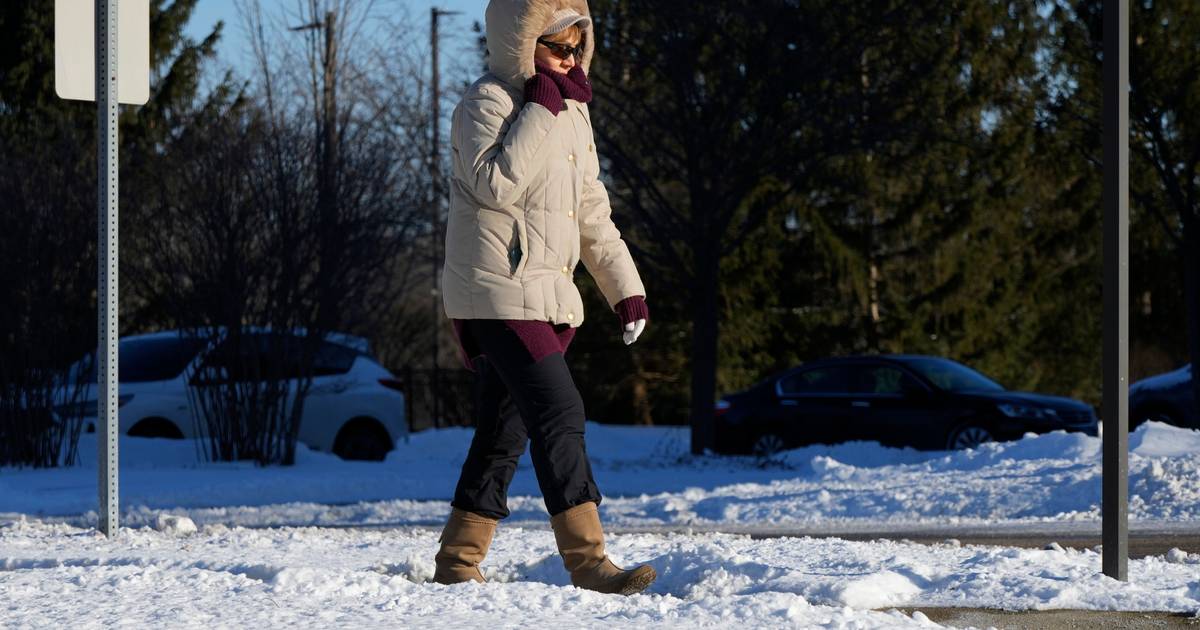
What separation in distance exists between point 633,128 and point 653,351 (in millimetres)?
12614

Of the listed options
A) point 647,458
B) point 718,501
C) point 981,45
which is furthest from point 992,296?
point 718,501

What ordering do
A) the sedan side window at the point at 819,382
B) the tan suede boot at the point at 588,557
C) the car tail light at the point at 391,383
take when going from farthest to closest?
1. the sedan side window at the point at 819,382
2. the car tail light at the point at 391,383
3. the tan suede boot at the point at 588,557

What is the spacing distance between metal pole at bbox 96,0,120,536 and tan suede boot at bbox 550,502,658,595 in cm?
263

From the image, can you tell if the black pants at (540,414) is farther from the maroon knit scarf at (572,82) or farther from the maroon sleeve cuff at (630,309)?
the maroon knit scarf at (572,82)

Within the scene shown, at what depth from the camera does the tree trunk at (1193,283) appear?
49.7ft

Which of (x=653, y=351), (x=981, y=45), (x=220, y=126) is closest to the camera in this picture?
(x=220, y=126)

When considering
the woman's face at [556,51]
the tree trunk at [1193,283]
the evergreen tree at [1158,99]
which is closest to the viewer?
the woman's face at [556,51]

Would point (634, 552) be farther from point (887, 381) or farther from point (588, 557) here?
point (887, 381)

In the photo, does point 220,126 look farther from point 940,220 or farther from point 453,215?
point 940,220

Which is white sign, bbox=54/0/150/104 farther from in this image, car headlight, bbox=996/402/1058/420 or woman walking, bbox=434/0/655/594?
car headlight, bbox=996/402/1058/420

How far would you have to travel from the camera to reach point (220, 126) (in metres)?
14.3

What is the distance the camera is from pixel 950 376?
1730 cm

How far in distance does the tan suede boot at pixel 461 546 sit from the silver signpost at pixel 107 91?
88.8 inches

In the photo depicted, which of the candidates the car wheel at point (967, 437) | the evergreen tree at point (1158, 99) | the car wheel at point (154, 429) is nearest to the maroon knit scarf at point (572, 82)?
the evergreen tree at point (1158, 99)
